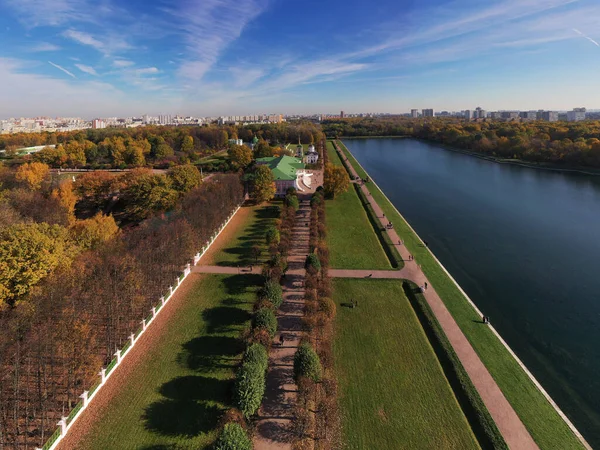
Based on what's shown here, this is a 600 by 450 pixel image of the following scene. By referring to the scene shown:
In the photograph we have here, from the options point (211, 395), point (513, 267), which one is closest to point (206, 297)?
point (211, 395)

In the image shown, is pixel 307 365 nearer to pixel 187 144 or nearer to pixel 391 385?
pixel 391 385

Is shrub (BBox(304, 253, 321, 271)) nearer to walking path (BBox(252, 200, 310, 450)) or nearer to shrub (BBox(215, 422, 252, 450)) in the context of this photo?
walking path (BBox(252, 200, 310, 450))

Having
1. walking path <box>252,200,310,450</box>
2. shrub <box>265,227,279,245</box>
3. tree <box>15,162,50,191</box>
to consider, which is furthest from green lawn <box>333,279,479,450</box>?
tree <box>15,162,50,191</box>

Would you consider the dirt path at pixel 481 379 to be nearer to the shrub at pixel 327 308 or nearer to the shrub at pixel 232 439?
the shrub at pixel 327 308

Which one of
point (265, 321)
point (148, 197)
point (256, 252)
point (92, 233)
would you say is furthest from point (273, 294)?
point (148, 197)

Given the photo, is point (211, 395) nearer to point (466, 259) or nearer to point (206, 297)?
point (206, 297)
